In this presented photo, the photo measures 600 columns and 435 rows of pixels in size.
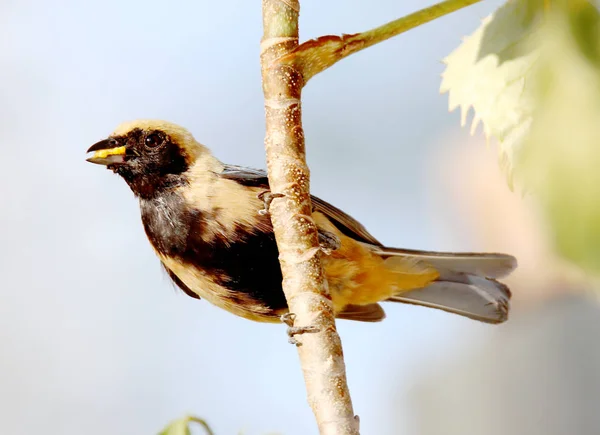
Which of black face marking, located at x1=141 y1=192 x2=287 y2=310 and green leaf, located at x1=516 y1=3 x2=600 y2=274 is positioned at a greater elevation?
black face marking, located at x1=141 y1=192 x2=287 y2=310

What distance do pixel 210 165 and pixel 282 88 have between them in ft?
1.41

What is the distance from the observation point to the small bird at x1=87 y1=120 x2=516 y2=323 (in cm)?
81

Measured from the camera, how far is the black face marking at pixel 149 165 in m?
0.88

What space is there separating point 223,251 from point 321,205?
128 mm

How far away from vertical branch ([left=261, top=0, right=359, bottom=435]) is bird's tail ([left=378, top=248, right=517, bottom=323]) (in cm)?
40

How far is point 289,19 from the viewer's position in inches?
19.6

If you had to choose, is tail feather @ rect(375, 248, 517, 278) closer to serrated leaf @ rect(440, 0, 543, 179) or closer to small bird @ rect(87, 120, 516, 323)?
small bird @ rect(87, 120, 516, 323)

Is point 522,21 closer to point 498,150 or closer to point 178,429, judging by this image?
point 498,150

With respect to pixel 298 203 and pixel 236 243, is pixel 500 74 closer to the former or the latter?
pixel 298 203

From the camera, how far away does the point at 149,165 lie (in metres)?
0.89

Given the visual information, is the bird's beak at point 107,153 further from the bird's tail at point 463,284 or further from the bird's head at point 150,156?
the bird's tail at point 463,284

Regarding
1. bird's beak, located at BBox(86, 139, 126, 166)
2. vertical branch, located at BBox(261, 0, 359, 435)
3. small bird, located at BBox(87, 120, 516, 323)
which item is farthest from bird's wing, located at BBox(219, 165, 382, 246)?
vertical branch, located at BBox(261, 0, 359, 435)

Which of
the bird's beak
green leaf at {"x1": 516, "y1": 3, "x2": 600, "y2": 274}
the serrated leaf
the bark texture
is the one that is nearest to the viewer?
green leaf at {"x1": 516, "y1": 3, "x2": 600, "y2": 274}

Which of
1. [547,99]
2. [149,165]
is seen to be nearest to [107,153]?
[149,165]
